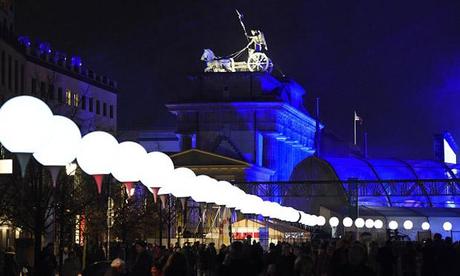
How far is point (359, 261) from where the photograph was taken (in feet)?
49.0

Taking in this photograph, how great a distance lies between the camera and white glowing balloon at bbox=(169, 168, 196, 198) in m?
28.2

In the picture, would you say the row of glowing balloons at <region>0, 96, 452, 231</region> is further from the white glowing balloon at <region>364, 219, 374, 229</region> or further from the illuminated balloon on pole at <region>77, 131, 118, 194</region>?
the white glowing balloon at <region>364, 219, 374, 229</region>

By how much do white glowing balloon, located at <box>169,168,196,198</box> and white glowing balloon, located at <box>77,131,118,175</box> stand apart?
25.2ft

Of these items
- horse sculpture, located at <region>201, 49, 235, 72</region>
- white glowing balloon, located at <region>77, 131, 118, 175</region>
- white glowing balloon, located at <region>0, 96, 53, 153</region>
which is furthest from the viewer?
horse sculpture, located at <region>201, 49, 235, 72</region>

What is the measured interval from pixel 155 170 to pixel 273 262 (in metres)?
4.23

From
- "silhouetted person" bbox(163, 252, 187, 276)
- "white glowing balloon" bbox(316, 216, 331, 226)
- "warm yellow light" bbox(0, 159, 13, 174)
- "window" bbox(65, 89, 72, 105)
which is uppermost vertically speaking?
"window" bbox(65, 89, 72, 105)

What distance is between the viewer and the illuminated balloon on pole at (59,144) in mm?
16172

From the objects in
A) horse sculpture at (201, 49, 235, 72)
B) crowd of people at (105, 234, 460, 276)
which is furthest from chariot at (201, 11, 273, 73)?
crowd of people at (105, 234, 460, 276)

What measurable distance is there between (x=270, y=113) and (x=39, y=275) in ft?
336

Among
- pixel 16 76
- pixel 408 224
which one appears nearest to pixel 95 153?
pixel 16 76

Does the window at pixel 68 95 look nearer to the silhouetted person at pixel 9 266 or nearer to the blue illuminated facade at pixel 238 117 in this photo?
the blue illuminated facade at pixel 238 117

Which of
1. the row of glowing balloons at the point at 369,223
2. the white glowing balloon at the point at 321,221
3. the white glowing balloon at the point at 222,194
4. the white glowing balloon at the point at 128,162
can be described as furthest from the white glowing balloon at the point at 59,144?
the white glowing balloon at the point at 321,221

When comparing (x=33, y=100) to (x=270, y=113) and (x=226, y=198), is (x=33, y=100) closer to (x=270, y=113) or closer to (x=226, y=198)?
(x=226, y=198)

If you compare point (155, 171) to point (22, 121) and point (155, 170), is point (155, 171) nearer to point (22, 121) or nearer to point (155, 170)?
point (155, 170)
